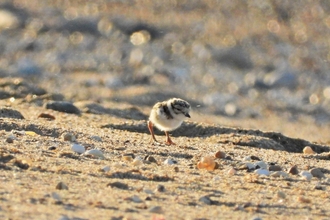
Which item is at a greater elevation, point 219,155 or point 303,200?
point 219,155

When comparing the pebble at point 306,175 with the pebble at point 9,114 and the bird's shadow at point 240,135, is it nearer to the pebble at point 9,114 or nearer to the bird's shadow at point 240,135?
the bird's shadow at point 240,135

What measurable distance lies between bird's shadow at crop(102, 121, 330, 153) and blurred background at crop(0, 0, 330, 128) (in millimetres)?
3007

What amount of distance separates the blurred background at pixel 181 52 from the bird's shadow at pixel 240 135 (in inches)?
118

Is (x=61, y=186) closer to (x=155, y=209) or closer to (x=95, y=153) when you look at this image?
(x=155, y=209)

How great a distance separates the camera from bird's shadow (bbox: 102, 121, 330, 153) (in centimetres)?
744

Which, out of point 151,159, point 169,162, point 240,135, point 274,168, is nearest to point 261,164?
point 274,168

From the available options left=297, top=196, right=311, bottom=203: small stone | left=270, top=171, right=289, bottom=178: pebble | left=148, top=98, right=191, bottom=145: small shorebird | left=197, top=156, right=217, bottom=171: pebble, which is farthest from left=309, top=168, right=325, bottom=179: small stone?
left=148, top=98, right=191, bottom=145: small shorebird

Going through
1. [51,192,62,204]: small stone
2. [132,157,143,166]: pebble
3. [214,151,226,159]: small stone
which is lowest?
[51,192,62,204]: small stone

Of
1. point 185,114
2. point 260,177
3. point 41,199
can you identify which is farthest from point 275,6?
point 41,199

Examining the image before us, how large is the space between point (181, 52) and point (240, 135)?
812 cm

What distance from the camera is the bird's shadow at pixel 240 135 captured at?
744 centimetres

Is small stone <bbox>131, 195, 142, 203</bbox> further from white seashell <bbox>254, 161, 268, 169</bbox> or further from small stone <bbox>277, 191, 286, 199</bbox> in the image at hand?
white seashell <bbox>254, 161, 268, 169</bbox>

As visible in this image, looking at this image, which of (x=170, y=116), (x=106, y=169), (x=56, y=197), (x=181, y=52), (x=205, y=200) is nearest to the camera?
(x=56, y=197)

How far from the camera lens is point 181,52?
51.6 feet
